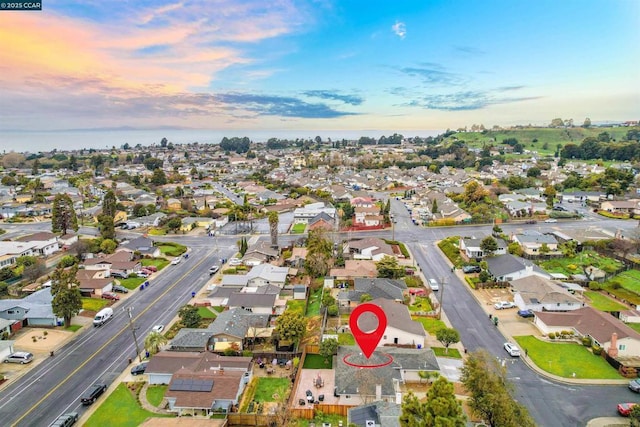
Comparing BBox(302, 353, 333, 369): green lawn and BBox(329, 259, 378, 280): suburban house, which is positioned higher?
BBox(329, 259, 378, 280): suburban house

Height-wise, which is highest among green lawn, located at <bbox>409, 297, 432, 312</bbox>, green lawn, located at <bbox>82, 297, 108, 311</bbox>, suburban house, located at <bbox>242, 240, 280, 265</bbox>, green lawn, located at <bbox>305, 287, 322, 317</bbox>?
suburban house, located at <bbox>242, 240, 280, 265</bbox>

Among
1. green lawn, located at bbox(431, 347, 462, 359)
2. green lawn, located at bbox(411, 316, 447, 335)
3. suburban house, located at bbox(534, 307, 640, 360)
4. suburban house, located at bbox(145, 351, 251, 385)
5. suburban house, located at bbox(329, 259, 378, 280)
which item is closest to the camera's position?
suburban house, located at bbox(145, 351, 251, 385)

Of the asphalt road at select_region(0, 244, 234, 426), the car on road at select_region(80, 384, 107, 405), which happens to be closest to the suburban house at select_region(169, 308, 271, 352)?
the asphalt road at select_region(0, 244, 234, 426)

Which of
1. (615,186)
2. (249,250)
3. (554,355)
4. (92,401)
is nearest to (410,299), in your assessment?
(554,355)

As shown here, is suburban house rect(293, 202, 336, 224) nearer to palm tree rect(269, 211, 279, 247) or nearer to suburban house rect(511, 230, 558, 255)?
palm tree rect(269, 211, 279, 247)

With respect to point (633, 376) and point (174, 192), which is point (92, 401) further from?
point (174, 192)

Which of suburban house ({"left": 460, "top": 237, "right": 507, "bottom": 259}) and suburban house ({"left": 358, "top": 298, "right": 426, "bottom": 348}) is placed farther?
suburban house ({"left": 460, "top": 237, "right": 507, "bottom": 259})
